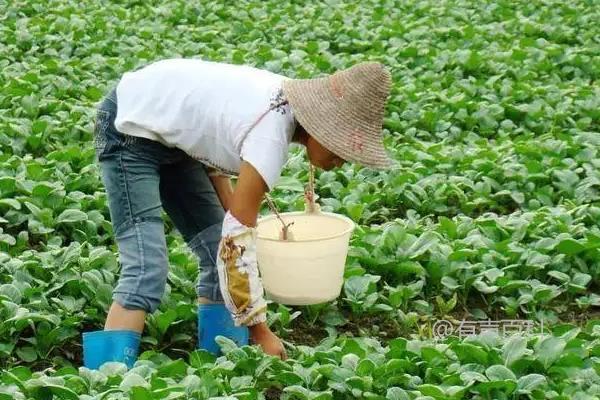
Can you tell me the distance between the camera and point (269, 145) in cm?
413

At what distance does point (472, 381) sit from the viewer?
4.31 metres

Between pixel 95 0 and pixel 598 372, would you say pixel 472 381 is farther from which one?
pixel 95 0

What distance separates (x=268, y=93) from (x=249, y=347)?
1.00 meters

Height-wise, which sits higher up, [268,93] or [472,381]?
[268,93]

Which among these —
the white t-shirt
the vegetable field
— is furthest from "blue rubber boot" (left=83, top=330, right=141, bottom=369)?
the white t-shirt

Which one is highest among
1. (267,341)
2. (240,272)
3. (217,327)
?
(240,272)

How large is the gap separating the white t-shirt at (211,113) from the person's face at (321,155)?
3.5 inches

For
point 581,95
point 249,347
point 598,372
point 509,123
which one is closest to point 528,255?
point 598,372

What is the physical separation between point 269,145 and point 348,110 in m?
0.32

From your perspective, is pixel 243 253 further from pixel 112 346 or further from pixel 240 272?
pixel 112 346

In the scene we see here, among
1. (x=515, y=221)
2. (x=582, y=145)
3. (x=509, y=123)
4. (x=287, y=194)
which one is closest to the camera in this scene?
(x=515, y=221)

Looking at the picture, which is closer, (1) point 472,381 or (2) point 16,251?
(1) point 472,381

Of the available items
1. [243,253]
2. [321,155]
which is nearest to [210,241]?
[243,253]

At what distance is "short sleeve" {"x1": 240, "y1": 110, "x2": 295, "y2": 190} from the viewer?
4.08m
